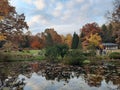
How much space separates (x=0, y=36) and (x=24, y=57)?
27950 mm

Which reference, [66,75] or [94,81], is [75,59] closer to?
[66,75]

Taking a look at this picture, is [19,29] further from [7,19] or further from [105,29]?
[105,29]

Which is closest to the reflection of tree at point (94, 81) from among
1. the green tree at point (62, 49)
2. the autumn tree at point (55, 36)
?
the green tree at point (62, 49)

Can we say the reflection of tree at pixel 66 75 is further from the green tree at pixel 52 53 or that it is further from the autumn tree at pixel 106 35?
the autumn tree at pixel 106 35

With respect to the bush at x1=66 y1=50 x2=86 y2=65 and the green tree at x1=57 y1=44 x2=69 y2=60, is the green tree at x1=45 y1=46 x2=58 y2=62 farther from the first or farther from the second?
the bush at x1=66 y1=50 x2=86 y2=65

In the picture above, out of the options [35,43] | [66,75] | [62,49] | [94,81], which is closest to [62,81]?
[94,81]

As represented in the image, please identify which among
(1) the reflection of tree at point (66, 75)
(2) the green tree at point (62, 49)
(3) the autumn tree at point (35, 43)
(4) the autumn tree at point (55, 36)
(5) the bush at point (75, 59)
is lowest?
(1) the reflection of tree at point (66, 75)

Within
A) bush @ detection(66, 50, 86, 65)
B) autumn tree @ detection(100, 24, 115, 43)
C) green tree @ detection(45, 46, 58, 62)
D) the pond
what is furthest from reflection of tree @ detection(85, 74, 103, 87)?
autumn tree @ detection(100, 24, 115, 43)

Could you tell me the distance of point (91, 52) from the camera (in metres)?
50.5

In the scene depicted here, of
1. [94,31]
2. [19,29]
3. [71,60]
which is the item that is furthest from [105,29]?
[19,29]

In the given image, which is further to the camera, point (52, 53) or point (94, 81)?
point (52, 53)

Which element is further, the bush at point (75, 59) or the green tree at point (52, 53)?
the green tree at point (52, 53)

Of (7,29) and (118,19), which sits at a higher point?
(118,19)

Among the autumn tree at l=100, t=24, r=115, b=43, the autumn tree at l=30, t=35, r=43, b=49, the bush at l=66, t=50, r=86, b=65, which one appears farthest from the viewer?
the autumn tree at l=100, t=24, r=115, b=43
